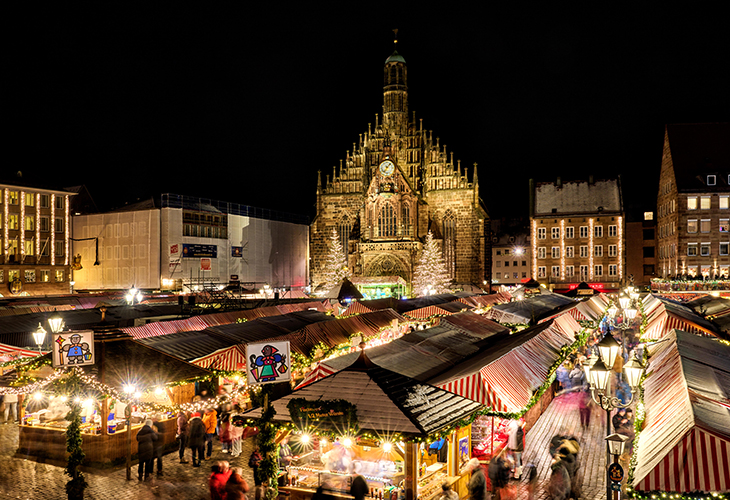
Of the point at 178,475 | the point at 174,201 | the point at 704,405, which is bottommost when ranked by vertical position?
the point at 178,475

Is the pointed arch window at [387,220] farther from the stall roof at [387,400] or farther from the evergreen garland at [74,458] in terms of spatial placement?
the stall roof at [387,400]

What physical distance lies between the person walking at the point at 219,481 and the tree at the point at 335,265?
50.2m

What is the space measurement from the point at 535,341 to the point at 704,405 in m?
7.28

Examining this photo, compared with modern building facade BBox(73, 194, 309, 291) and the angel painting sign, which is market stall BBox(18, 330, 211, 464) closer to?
the angel painting sign

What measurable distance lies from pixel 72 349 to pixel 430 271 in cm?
4751

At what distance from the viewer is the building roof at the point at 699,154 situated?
181 ft

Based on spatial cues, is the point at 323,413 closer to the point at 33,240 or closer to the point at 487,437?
the point at 487,437

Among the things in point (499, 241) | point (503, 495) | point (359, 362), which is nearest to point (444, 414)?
point (359, 362)

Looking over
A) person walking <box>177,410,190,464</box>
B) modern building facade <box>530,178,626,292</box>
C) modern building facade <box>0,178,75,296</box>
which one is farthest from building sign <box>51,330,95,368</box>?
modern building facade <box>530,178,626,292</box>

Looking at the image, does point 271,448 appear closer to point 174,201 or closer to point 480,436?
point 480,436

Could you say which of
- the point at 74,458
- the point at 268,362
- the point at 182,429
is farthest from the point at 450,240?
the point at 268,362

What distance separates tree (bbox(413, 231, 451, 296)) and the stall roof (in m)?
47.0

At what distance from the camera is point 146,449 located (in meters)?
11.3

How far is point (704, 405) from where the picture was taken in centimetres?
773
